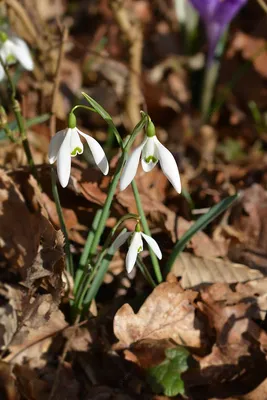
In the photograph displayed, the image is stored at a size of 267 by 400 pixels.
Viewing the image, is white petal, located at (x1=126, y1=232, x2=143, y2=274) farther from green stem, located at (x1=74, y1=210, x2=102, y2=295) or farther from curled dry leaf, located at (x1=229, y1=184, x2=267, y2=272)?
curled dry leaf, located at (x1=229, y1=184, x2=267, y2=272)

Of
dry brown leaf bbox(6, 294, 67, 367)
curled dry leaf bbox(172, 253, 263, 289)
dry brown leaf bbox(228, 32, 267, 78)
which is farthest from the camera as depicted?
dry brown leaf bbox(228, 32, 267, 78)

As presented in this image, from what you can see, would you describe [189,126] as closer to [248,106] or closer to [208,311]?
[248,106]

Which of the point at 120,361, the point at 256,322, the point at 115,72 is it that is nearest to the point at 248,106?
the point at 115,72

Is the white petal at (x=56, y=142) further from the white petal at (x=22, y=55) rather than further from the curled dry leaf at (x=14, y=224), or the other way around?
the white petal at (x=22, y=55)

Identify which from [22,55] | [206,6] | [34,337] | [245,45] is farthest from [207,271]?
[245,45]

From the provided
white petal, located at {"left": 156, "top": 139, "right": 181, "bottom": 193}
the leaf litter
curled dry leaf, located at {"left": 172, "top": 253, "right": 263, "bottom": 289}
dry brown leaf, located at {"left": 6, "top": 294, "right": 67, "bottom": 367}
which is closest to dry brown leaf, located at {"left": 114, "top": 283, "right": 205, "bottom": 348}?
the leaf litter

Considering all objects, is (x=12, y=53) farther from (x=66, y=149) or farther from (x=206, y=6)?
(x=206, y=6)
